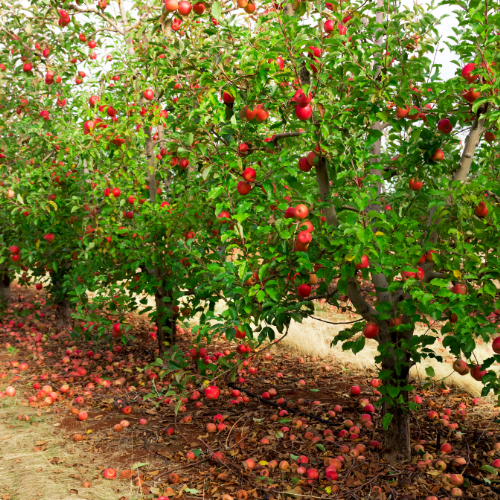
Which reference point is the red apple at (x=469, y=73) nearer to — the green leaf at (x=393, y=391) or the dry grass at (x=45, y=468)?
the green leaf at (x=393, y=391)

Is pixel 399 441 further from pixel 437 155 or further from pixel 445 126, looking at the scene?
pixel 445 126

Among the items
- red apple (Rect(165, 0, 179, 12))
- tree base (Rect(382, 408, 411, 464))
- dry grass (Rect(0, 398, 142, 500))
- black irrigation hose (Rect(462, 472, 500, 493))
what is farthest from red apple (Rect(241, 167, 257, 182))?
black irrigation hose (Rect(462, 472, 500, 493))

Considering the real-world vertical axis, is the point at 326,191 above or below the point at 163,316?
above

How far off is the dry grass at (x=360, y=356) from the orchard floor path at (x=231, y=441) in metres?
0.15

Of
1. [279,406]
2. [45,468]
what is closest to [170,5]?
[45,468]

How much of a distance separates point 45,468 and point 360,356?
176 inches

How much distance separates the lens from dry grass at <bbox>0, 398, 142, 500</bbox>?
3.34m

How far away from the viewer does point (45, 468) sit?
3703 millimetres

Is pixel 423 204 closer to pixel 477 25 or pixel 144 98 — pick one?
pixel 477 25

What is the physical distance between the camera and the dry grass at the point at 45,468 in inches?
131

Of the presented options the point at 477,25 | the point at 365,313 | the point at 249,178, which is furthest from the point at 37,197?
the point at 477,25

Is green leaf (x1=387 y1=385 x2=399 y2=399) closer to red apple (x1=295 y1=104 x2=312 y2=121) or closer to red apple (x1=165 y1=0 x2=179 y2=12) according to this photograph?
red apple (x1=295 y1=104 x2=312 y2=121)

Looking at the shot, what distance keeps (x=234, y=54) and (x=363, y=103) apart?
41.0 inches

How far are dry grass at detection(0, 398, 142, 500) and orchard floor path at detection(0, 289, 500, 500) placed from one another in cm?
1
